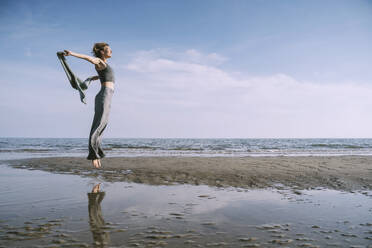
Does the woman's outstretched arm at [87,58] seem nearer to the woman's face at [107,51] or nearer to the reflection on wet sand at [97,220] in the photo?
the woman's face at [107,51]

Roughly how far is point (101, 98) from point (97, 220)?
2.15 metres

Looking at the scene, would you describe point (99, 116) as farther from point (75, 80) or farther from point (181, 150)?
point (181, 150)

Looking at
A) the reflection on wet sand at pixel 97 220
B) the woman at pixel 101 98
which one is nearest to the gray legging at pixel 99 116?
the woman at pixel 101 98

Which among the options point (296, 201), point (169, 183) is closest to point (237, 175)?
point (169, 183)

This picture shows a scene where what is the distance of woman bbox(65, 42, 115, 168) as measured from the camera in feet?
14.9

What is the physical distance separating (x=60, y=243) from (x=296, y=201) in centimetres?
448

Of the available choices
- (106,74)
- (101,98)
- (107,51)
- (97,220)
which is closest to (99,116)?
(101,98)

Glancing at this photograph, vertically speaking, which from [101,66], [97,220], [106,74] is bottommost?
[97,220]

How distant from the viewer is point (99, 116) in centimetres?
455

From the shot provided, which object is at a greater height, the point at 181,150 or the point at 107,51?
the point at 107,51

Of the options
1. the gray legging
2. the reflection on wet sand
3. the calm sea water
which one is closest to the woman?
the gray legging

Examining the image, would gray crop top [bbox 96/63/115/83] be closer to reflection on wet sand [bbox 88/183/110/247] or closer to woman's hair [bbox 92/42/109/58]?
woman's hair [bbox 92/42/109/58]

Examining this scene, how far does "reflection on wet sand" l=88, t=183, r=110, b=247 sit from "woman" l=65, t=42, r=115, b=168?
784 millimetres

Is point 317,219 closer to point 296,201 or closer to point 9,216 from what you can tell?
point 296,201
